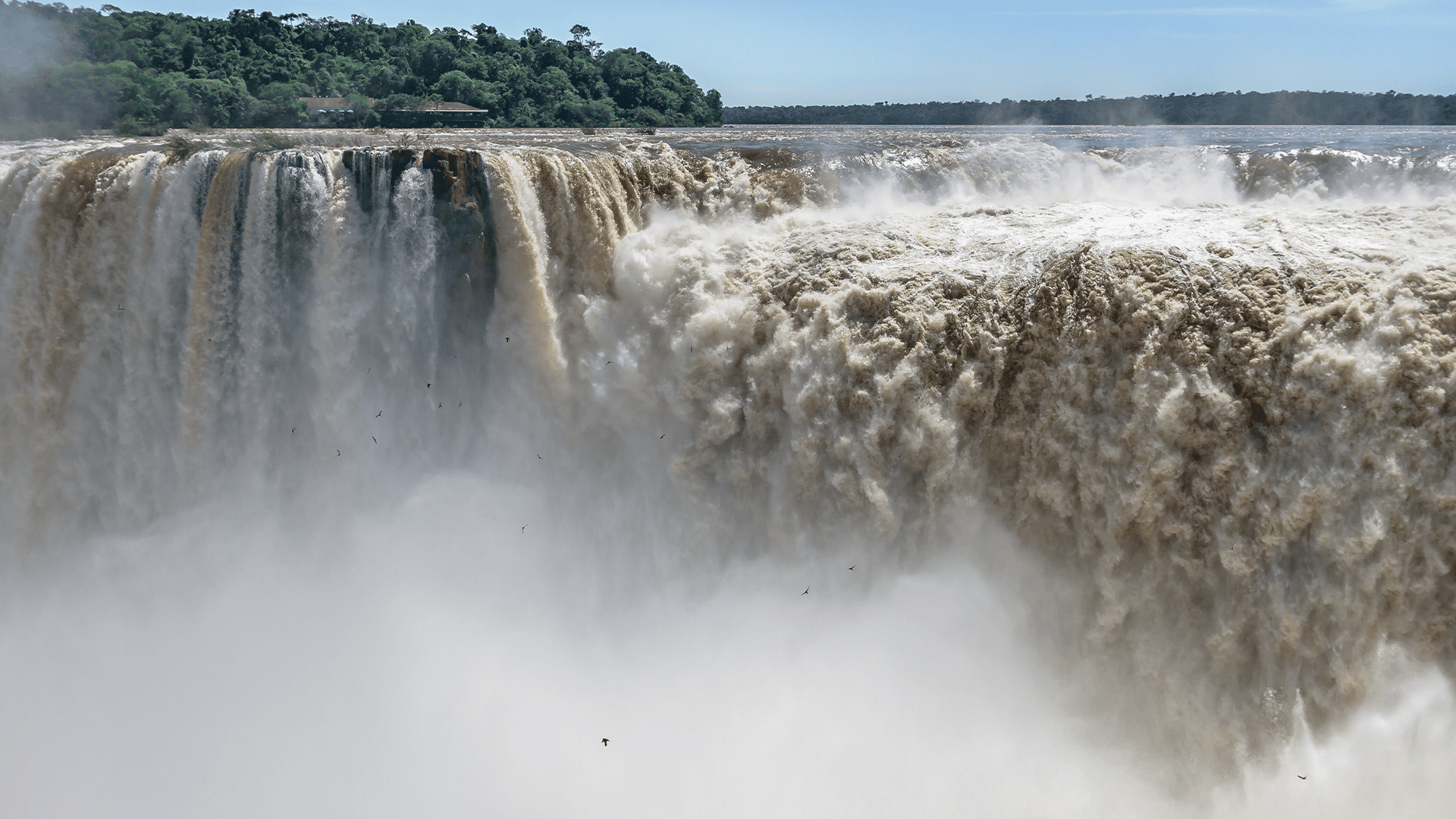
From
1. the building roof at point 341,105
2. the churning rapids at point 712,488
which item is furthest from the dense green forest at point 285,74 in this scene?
the churning rapids at point 712,488

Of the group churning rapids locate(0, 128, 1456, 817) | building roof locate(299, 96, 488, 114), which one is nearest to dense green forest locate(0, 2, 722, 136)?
building roof locate(299, 96, 488, 114)

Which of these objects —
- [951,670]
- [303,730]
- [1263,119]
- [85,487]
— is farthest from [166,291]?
[1263,119]

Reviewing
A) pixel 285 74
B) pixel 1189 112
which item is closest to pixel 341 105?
pixel 285 74

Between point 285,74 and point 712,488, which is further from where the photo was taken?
point 285,74

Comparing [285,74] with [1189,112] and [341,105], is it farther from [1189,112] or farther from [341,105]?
[1189,112]

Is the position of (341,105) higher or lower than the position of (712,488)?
higher

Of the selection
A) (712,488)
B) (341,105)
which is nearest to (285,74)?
(341,105)

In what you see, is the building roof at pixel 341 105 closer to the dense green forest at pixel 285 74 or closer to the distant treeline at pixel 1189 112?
the dense green forest at pixel 285 74
